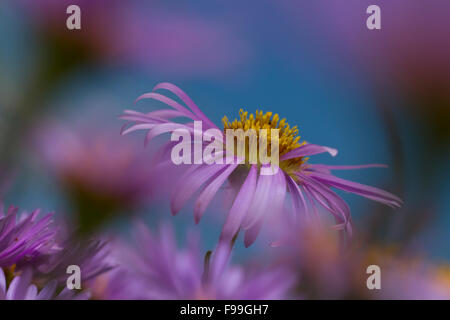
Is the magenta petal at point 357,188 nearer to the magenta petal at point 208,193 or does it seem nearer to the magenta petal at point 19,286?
the magenta petal at point 208,193

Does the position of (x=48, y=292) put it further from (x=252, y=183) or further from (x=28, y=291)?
(x=252, y=183)

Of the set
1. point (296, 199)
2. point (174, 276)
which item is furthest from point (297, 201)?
point (174, 276)

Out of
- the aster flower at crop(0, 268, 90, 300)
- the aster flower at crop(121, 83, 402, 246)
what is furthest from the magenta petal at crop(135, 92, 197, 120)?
the aster flower at crop(0, 268, 90, 300)

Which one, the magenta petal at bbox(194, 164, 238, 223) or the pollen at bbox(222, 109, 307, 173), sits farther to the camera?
the pollen at bbox(222, 109, 307, 173)

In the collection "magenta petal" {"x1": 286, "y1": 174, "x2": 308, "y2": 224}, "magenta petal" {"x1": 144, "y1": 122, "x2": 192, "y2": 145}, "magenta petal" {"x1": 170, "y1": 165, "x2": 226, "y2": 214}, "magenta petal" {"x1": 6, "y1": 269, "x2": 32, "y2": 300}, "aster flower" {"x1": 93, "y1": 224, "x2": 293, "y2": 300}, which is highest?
"magenta petal" {"x1": 144, "y1": 122, "x2": 192, "y2": 145}

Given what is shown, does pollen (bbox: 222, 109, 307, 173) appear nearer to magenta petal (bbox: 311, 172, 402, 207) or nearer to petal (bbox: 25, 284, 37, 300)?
magenta petal (bbox: 311, 172, 402, 207)
